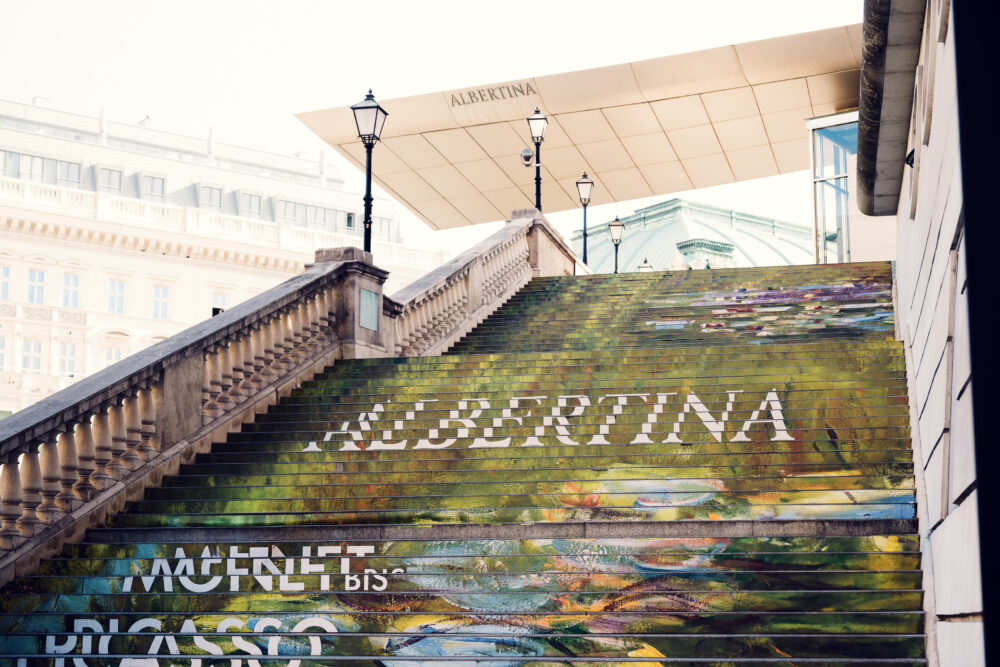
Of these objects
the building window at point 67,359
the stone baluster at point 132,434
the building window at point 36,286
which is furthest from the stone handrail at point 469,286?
the building window at point 36,286

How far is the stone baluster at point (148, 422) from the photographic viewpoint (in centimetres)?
976

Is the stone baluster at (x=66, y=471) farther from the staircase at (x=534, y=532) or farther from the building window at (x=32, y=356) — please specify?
the building window at (x=32, y=356)

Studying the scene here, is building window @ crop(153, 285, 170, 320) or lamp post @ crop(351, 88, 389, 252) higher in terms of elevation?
building window @ crop(153, 285, 170, 320)

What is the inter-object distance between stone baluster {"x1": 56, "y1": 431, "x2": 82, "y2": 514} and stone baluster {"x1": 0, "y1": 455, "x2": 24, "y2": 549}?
47 cm

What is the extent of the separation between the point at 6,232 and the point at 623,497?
2190 inches

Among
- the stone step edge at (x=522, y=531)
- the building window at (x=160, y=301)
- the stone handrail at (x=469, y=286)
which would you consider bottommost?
the stone step edge at (x=522, y=531)

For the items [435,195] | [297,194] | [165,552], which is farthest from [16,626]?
[297,194]

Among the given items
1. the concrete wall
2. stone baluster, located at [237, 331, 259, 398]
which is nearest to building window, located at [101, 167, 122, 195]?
stone baluster, located at [237, 331, 259, 398]

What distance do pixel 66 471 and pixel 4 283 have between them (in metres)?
53.4

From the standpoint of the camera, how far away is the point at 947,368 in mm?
4199

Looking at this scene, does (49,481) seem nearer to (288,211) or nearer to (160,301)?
(160,301)

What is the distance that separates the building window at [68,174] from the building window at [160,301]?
31.7 ft

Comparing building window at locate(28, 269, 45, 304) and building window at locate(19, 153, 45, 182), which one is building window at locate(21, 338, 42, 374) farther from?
building window at locate(19, 153, 45, 182)

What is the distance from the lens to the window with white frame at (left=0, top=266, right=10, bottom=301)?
188 feet
